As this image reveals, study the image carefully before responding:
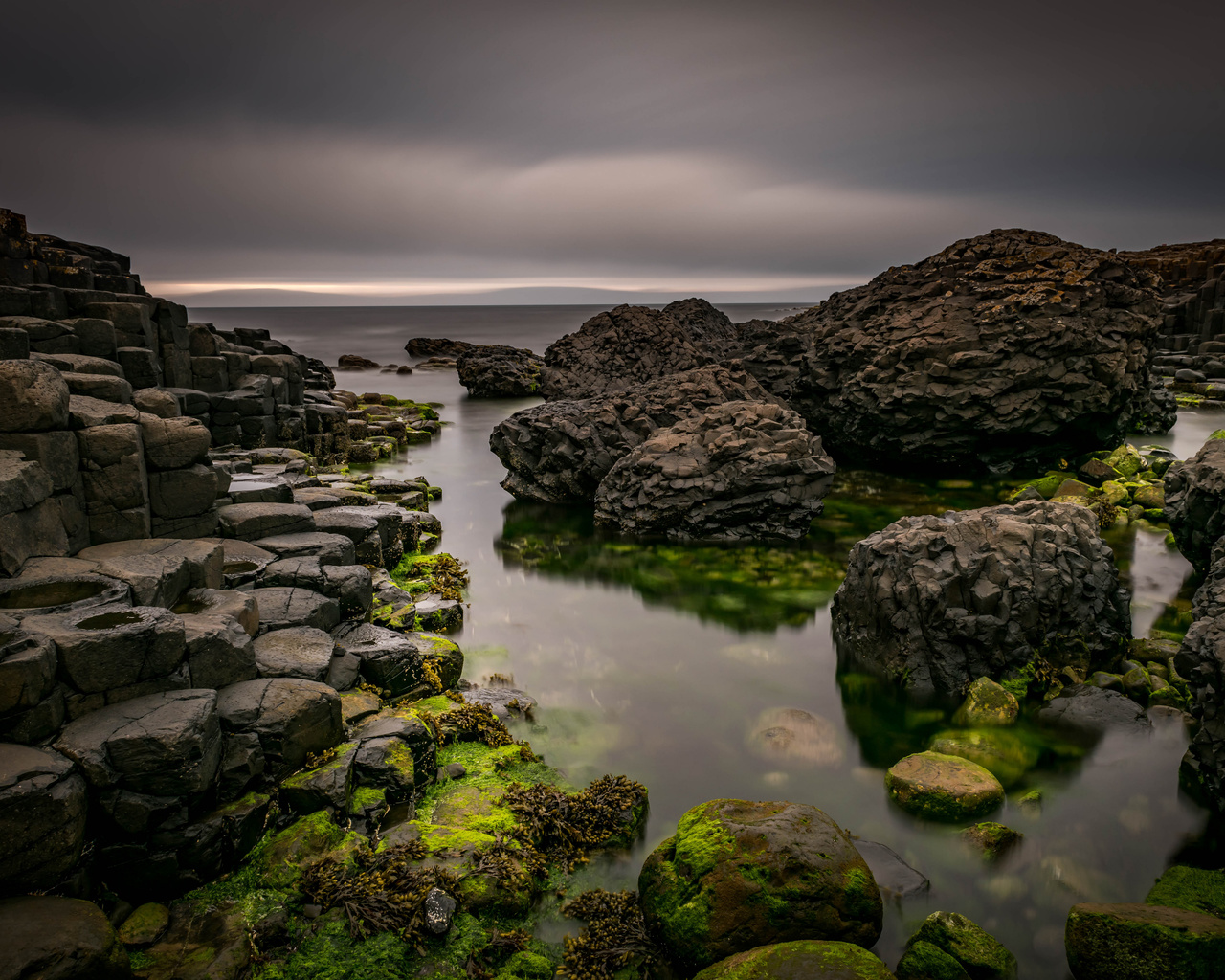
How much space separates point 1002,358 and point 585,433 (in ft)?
28.1

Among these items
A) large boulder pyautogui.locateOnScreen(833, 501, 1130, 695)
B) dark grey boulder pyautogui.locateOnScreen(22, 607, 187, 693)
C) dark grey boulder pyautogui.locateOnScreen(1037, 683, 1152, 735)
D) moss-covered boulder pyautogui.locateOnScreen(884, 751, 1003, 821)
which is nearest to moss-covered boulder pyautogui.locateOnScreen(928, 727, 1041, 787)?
moss-covered boulder pyautogui.locateOnScreen(884, 751, 1003, 821)

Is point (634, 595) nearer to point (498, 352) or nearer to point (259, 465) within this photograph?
point (259, 465)

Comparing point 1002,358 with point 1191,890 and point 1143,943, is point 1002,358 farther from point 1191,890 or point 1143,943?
point 1143,943

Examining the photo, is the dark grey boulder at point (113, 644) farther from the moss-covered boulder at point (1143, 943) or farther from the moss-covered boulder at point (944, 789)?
the moss-covered boulder at point (1143, 943)

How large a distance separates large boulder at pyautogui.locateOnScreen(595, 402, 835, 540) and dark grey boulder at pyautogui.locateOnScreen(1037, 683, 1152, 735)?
595 cm

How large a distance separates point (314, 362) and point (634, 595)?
2510 centimetres

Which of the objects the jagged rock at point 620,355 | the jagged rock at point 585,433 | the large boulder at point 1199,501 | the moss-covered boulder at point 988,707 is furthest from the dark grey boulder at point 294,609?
the jagged rock at point 620,355

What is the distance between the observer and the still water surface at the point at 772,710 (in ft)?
17.8

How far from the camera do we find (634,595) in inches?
429

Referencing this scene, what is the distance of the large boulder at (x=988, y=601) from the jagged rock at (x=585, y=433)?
7210 mm

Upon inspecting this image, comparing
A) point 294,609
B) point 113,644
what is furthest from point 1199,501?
point 113,644

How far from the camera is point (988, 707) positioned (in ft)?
23.5

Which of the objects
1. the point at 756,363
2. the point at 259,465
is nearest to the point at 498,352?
the point at 756,363

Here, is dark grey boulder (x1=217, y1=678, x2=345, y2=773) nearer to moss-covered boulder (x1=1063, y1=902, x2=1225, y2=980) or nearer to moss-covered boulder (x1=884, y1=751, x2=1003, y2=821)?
moss-covered boulder (x1=884, y1=751, x2=1003, y2=821)
